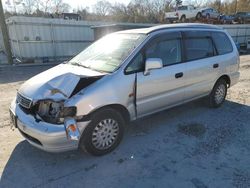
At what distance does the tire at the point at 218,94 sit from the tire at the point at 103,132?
8.90ft

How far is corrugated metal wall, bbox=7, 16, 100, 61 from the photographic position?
1377cm

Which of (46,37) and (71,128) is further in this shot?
(46,37)

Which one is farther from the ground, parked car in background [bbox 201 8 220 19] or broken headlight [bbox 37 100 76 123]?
parked car in background [bbox 201 8 220 19]

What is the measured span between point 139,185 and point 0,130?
117 inches

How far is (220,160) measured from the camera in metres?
3.55

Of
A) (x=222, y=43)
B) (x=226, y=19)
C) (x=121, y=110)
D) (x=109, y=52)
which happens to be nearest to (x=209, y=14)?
(x=226, y=19)

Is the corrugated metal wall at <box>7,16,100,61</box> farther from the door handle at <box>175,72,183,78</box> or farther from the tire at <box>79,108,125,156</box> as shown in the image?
the tire at <box>79,108,125,156</box>

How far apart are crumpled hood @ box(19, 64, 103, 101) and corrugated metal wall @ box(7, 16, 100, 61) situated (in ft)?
37.2

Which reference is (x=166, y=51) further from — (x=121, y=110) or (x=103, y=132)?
(x=103, y=132)

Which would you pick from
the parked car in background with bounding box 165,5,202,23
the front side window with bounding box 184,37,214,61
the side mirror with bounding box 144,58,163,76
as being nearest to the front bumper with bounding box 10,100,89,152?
the side mirror with bounding box 144,58,163,76

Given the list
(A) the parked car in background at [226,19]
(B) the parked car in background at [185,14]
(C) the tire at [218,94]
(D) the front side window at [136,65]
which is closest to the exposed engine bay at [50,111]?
(D) the front side window at [136,65]

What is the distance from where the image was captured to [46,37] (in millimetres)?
14586

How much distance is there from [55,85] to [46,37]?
484 inches

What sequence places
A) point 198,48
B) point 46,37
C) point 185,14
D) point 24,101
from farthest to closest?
point 185,14 < point 46,37 < point 198,48 < point 24,101
